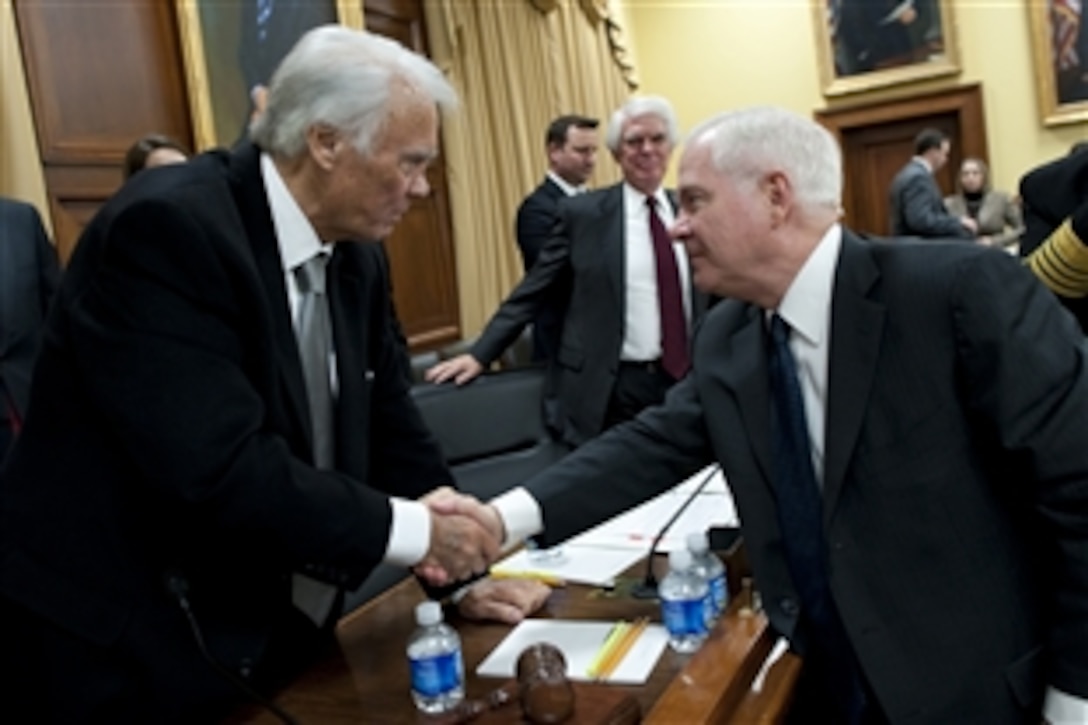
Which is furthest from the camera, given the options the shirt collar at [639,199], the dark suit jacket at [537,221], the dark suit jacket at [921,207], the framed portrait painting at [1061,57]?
the framed portrait painting at [1061,57]

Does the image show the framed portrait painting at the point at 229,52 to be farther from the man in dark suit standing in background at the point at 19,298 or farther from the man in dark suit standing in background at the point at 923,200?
the man in dark suit standing in background at the point at 923,200

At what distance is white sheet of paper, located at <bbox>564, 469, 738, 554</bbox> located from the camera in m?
2.14

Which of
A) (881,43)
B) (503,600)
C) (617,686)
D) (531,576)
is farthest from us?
(881,43)

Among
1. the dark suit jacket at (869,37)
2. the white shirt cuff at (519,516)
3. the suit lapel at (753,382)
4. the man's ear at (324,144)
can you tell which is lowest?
the white shirt cuff at (519,516)

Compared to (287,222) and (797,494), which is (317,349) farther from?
(797,494)

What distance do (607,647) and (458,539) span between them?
0.30 m

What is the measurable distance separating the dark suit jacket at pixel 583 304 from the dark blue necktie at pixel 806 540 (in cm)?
159

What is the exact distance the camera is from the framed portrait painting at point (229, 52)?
183 inches

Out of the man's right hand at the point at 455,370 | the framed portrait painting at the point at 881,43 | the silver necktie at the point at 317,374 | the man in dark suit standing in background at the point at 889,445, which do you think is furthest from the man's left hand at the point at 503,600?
the framed portrait painting at the point at 881,43

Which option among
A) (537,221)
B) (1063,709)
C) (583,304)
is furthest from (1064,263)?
(537,221)

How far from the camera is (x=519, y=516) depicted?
1863mm

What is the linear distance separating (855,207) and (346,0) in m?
5.94

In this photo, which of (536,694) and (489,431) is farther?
(489,431)

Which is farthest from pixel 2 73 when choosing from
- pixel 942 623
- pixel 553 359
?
pixel 942 623
